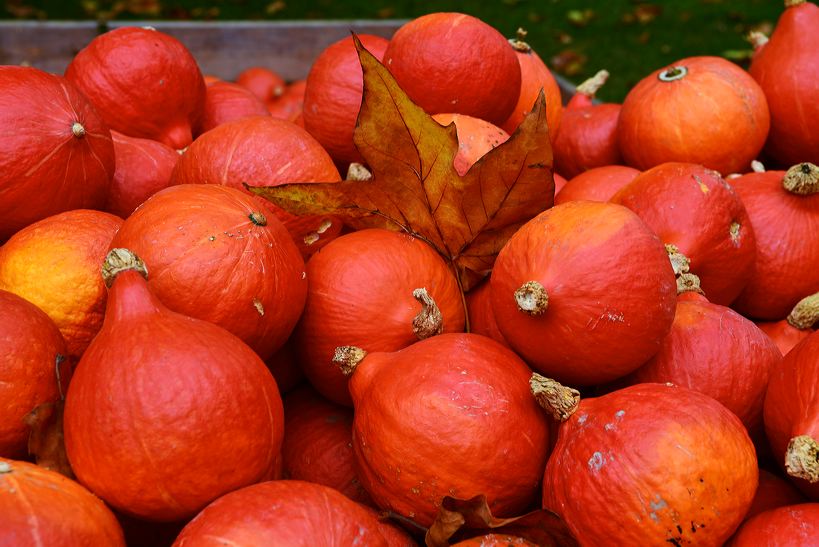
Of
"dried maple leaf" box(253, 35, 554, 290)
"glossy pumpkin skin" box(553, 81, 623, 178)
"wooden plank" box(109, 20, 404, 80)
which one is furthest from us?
"wooden plank" box(109, 20, 404, 80)

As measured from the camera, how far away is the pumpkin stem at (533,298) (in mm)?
1256

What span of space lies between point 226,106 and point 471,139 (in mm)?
1044

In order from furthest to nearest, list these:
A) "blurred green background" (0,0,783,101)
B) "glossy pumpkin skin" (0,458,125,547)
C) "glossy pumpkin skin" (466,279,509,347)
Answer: "blurred green background" (0,0,783,101), "glossy pumpkin skin" (466,279,509,347), "glossy pumpkin skin" (0,458,125,547)

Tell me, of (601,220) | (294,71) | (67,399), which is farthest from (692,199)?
(294,71)

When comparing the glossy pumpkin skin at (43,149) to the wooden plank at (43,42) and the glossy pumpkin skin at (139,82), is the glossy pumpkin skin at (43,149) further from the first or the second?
the wooden plank at (43,42)

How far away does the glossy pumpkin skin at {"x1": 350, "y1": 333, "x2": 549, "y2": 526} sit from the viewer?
123cm

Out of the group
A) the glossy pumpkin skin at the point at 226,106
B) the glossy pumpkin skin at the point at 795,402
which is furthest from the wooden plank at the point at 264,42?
the glossy pumpkin skin at the point at 795,402

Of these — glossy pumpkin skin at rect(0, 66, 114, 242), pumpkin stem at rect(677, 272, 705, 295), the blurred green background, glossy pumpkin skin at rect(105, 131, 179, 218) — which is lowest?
the blurred green background

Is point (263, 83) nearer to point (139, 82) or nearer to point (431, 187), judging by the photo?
point (139, 82)

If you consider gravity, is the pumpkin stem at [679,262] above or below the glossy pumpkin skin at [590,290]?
below

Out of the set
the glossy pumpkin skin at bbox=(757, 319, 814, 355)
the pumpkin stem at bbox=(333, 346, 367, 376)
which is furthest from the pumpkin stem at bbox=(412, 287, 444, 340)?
the glossy pumpkin skin at bbox=(757, 319, 814, 355)

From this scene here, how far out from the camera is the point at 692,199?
1654 mm

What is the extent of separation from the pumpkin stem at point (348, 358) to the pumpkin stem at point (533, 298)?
331 millimetres

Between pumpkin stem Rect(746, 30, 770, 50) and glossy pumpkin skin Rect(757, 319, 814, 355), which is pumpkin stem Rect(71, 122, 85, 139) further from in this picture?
pumpkin stem Rect(746, 30, 770, 50)
